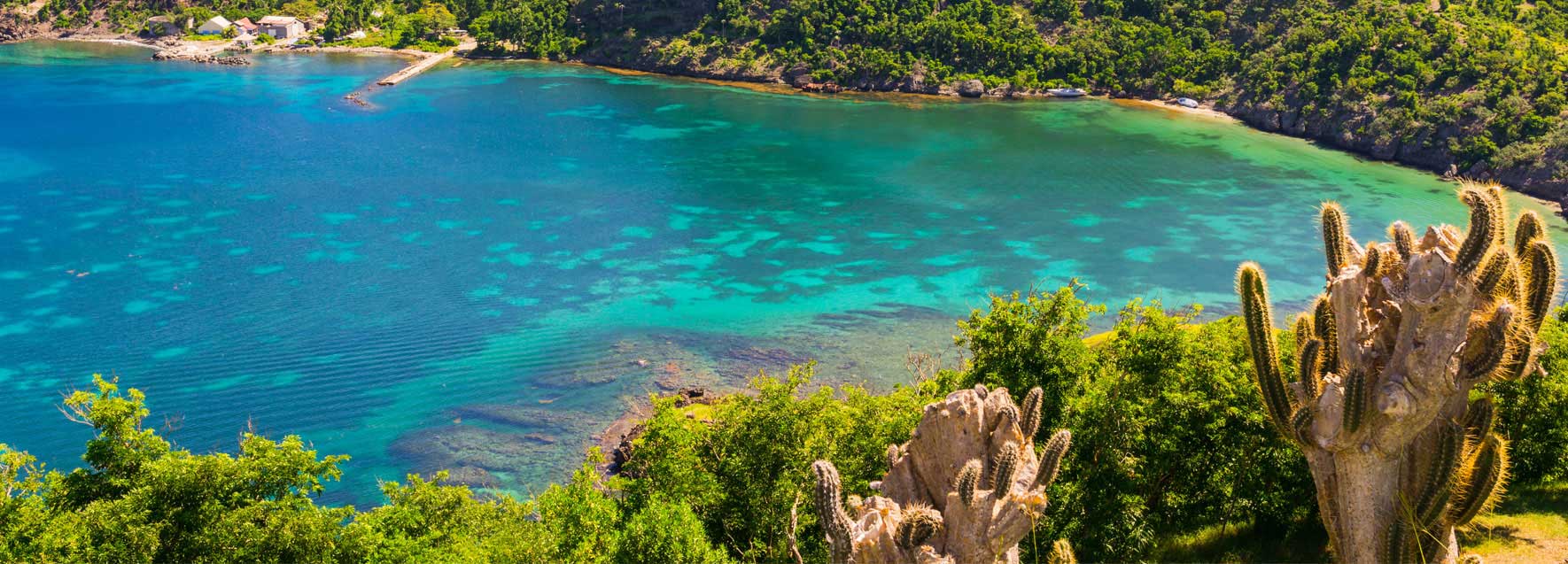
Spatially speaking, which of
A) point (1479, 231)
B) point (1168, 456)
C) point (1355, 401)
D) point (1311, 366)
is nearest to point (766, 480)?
point (1168, 456)

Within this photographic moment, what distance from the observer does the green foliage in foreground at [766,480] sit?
24.2 meters

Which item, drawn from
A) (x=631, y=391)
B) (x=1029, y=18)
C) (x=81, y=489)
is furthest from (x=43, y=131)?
(x=1029, y=18)

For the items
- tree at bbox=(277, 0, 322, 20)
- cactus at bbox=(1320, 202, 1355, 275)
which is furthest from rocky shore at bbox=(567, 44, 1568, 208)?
cactus at bbox=(1320, 202, 1355, 275)

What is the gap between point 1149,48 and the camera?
12150cm

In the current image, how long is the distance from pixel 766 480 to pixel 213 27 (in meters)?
161

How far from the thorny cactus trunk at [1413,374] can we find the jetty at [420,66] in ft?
399

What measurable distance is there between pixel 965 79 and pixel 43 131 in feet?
308

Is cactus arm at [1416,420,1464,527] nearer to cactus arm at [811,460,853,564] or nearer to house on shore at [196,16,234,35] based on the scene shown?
cactus arm at [811,460,853,564]

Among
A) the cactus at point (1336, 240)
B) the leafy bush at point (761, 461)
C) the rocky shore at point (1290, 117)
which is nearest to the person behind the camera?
the cactus at point (1336, 240)

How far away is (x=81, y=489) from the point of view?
2534cm

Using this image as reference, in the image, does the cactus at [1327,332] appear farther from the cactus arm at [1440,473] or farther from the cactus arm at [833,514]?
the cactus arm at [833,514]

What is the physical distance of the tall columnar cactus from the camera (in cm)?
1528

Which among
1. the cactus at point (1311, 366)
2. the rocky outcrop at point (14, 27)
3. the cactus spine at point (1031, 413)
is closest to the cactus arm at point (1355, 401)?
the cactus at point (1311, 366)

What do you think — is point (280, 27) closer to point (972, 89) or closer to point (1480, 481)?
point (972, 89)
